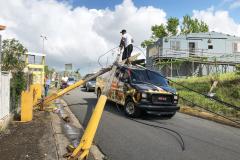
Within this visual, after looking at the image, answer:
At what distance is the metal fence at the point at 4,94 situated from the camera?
29.2 ft

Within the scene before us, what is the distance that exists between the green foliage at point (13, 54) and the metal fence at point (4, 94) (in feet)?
48.5

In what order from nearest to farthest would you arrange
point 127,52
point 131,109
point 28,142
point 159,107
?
point 28,142, point 159,107, point 131,109, point 127,52

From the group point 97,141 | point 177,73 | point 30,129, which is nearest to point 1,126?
point 30,129

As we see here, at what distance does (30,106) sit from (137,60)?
5368 millimetres

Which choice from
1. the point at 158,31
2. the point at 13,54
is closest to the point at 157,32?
the point at 158,31

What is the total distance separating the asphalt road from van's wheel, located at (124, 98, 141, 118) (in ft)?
1.06

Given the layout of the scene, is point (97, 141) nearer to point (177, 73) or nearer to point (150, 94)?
point (150, 94)

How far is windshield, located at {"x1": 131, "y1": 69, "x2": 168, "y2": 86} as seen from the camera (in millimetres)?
12517

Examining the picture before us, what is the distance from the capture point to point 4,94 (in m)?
9.31

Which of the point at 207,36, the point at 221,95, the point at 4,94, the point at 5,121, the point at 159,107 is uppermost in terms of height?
the point at 207,36

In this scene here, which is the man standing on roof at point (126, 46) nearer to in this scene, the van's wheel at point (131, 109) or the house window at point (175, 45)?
the van's wheel at point (131, 109)

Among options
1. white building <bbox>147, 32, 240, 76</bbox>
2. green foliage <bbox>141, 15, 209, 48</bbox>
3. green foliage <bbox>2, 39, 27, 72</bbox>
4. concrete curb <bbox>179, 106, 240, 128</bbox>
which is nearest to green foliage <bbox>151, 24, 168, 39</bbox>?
green foliage <bbox>141, 15, 209, 48</bbox>

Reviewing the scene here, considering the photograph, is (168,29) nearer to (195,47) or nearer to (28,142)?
(195,47)

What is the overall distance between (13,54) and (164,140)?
2181 cm
